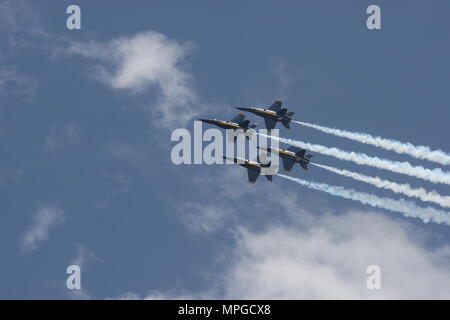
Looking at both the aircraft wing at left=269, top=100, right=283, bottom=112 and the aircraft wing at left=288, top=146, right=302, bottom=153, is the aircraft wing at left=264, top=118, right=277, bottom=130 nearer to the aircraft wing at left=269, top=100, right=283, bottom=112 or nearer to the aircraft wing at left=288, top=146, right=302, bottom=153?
the aircraft wing at left=269, top=100, right=283, bottom=112

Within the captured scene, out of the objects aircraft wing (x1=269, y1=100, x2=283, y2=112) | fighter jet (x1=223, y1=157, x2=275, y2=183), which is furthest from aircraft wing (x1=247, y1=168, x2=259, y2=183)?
aircraft wing (x1=269, y1=100, x2=283, y2=112)

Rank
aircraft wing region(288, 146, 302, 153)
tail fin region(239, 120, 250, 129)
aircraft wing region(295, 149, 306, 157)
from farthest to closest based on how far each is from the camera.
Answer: tail fin region(239, 120, 250, 129), aircraft wing region(288, 146, 302, 153), aircraft wing region(295, 149, 306, 157)

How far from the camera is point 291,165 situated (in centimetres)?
18700

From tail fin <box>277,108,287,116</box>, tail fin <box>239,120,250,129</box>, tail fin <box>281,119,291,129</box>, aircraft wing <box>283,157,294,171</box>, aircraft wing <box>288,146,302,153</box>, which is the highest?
tail fin <box>277,108,287,116</box>

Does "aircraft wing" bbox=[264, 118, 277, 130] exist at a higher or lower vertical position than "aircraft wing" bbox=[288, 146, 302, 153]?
higher

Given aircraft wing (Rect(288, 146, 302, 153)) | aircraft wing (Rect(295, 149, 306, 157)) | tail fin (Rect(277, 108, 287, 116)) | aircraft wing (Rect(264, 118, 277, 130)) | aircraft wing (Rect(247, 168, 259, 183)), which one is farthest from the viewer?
aircraft wing (Rect(264, 118, 277, 130))

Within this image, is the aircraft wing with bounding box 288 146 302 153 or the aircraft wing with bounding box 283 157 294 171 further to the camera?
the aircraft wing with bounding box 283 157 294 171

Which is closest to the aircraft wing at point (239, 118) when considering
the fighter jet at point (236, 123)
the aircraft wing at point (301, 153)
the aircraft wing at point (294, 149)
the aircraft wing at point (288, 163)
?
the fighter jet at point (236, 123)

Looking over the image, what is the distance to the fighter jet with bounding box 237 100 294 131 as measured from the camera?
19125 cm

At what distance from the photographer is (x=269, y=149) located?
190 metres
